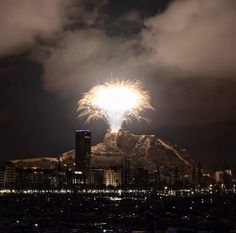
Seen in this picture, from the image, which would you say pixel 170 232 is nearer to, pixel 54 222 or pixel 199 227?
pixel 199 227

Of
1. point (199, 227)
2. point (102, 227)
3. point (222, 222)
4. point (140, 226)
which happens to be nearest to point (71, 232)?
point (102, 227)

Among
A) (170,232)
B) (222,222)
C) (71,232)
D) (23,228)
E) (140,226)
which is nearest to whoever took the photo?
(170,232)

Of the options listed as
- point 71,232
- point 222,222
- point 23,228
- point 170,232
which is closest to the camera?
point 170,232

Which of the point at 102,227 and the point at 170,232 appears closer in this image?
the point at 170,232

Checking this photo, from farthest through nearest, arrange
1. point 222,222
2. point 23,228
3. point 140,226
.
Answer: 1. point 222,222
2. point 140,226
3. point 23,228

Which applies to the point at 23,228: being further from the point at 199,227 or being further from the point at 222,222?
the point at 222,222

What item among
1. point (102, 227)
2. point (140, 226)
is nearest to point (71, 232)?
point (102, 227)

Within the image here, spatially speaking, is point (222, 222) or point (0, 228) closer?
point (0, 228)

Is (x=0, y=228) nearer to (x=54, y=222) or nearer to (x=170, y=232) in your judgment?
(x=54, y=222)

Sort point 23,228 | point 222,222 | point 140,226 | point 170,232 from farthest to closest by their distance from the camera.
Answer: point 222,222 → point 140,226 → point 23,228 → point 170,232
